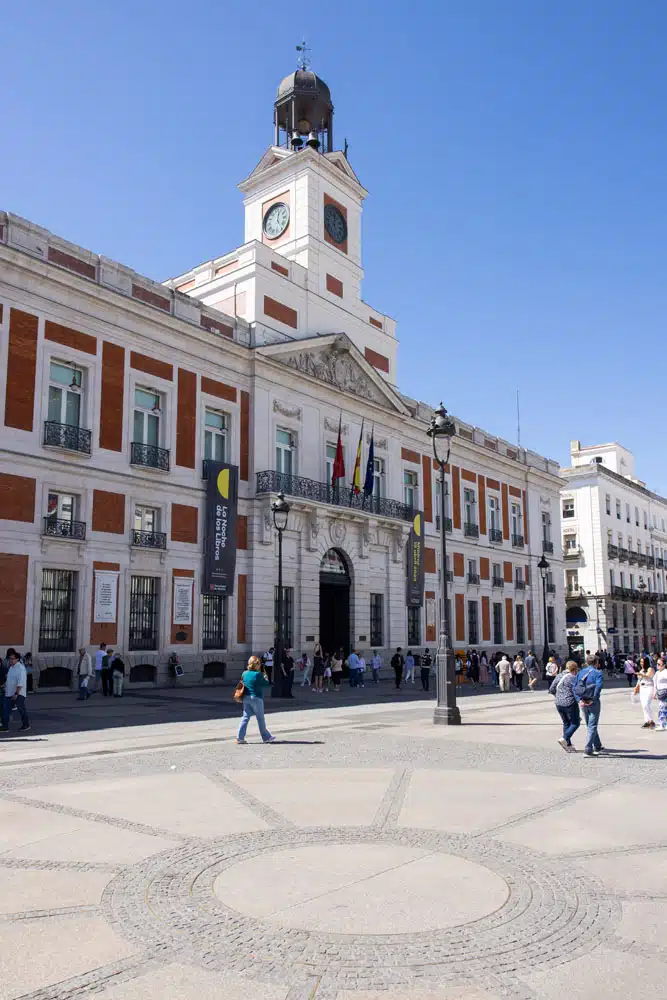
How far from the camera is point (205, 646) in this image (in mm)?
29156

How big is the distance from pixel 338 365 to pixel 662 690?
23.8 metres

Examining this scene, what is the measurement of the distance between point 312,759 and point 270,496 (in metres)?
19.9

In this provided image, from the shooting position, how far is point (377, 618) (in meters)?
37.8

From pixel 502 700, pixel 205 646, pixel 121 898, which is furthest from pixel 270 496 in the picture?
pixel 121 898

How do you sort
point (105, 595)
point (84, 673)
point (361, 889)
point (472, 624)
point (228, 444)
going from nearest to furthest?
point (361, 889) < point (84, 673) < point (105, 595) < point (228, 444) < point (472, 624)

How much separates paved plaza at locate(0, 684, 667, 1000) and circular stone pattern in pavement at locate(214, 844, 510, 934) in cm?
2

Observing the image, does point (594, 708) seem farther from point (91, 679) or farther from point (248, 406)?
point (248, 406)

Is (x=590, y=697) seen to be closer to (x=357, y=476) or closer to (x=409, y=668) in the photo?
(x=409, y=668)

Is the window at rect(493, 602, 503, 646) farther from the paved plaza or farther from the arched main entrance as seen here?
the paved plaza

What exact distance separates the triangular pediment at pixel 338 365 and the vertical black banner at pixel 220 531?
5.41m

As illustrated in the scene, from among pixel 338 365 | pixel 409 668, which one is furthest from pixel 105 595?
pixel 338 365

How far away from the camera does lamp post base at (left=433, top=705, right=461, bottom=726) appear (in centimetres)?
1673

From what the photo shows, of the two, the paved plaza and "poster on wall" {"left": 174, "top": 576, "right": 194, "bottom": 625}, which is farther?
"poster on wall" {"left": 174, "top": 576, "right": 194, "bottom": 625}

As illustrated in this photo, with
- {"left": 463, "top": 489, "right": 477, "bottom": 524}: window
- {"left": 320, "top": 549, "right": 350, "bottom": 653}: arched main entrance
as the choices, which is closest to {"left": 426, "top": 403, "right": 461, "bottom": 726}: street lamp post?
{"left": 320, "top": 549, "right": 350, "bottom": 653}: arched main entrance
